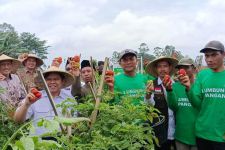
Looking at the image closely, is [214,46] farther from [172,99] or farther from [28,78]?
[28,78]

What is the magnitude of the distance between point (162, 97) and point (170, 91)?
171 millimetres

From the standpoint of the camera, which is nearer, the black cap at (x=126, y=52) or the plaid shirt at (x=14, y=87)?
the plaid shirt at (x=14, y=87)

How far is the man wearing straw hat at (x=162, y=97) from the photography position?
3.91m

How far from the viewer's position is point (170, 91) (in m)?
3.79

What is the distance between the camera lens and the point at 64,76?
11.6 ft

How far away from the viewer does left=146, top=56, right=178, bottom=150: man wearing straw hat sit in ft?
12.8

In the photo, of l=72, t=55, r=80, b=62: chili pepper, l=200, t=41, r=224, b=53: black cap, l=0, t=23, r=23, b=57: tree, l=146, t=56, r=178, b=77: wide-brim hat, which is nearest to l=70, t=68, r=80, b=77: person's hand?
l=72, t=55, r=80, b=62: chili pepper

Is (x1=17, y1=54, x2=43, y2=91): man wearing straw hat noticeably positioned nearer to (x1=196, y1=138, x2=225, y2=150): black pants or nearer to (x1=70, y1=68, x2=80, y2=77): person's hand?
(x1=70, y1=68, x2=80, y2=77): person's hand

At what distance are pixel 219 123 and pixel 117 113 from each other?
4.90ft

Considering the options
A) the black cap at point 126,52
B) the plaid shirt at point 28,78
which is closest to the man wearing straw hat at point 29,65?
the plaid shirt at point 28,78

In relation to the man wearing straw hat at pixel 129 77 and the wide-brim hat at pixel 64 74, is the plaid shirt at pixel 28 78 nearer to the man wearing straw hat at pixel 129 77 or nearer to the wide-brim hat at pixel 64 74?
the wide-brim hat at pixel 64 74

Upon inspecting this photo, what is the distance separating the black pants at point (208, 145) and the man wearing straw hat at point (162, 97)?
0.39m

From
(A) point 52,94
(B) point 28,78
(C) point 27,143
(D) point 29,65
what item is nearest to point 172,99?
(A) point 52,94

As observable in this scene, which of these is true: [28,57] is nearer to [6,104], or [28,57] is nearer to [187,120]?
[6,104]
